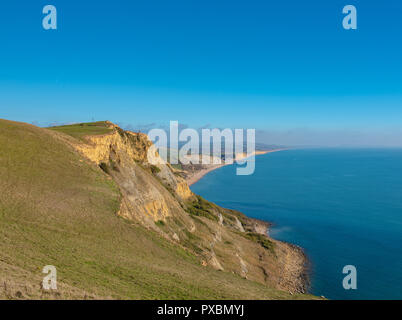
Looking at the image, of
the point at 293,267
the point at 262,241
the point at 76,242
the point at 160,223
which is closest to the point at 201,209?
the point at 262,241

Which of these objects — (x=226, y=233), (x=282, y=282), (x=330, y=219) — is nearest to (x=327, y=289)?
(x=282, y=282)

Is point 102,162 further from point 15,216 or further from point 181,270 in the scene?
point 181,270

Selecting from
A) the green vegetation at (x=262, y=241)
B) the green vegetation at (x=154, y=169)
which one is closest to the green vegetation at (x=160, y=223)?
the green vegetation at (x=154, y=169)

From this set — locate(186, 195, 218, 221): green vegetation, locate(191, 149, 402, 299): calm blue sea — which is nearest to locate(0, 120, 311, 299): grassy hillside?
locate(186, 195, 218, 221): green vegetation

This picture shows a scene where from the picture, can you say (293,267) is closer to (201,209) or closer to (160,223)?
(201,209)

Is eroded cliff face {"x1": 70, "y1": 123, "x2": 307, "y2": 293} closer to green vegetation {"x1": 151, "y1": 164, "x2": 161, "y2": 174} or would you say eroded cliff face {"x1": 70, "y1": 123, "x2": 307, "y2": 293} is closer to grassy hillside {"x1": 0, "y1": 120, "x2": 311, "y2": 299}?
green vegetation {"x1": 151, "y1": 164, "x2": 161, "y2": 174}

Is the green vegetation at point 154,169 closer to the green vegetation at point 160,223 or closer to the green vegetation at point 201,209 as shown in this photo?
the green vegetation at point 201,209
